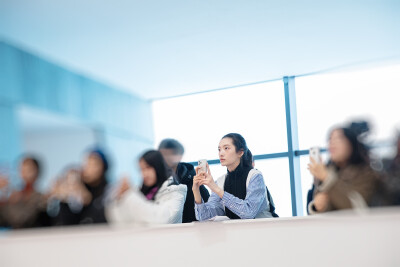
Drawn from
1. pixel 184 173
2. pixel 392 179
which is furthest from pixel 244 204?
pixel 392 179

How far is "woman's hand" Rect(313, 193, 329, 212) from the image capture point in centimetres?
257

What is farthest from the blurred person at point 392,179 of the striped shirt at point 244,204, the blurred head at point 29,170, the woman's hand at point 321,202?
the blurred head at point 29,170

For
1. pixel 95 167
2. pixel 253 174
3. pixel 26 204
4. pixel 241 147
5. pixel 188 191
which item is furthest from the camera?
pixel 26 204

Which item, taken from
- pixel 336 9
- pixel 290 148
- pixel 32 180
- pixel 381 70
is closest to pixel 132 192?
pixel 32 180

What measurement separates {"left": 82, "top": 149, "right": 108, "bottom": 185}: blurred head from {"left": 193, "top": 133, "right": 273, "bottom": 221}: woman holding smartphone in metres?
0.66

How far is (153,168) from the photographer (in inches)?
120

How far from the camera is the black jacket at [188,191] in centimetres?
334

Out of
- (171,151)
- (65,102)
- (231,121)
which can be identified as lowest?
(171,151)

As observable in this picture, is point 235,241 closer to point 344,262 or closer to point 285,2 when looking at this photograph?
point 344,262

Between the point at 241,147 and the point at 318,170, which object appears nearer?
the point at 318,170

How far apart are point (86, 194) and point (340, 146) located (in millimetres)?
1622

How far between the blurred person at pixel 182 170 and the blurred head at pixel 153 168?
28 cm

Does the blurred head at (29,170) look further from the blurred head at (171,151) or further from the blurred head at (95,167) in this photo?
the blurred head at (171,151)

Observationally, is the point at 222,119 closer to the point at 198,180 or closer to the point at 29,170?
the point at 29,170
